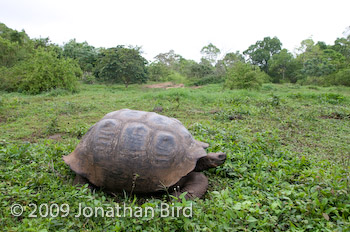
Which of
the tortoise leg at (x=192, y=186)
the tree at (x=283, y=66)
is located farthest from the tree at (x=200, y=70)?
the tortoise leg at (x=192, y=186)

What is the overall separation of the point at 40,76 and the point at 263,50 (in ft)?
90.3

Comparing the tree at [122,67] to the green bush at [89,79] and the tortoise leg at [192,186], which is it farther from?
the tortoise leg at [192,186]

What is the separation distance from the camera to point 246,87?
40.9 feet

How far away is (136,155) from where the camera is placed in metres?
2.43

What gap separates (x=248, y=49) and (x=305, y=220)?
3355cm

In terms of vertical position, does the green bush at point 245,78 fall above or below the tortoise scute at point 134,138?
above

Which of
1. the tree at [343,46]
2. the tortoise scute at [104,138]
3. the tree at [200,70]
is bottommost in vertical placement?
the tortoise scute at [104,138]

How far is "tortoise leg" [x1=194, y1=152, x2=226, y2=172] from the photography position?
8.88 ft

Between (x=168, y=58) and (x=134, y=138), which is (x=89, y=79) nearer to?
(x=168, y=58)

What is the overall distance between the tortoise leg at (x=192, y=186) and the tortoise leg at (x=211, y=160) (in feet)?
0.35

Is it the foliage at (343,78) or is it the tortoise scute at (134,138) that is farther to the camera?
the foliage at (343,78)

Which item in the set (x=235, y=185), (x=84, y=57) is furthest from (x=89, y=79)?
(x=235, y=185)

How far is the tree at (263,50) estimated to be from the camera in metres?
30.6

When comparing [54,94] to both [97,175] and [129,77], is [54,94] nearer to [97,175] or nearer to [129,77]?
[129,77]
